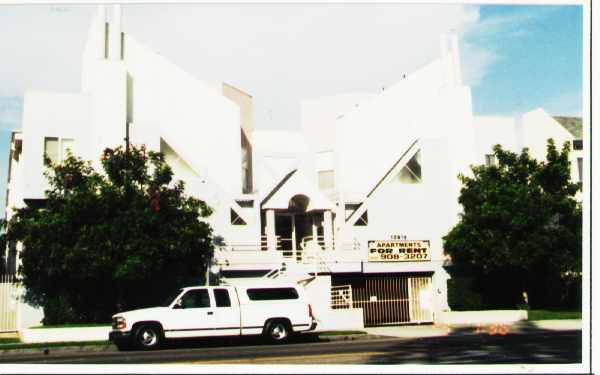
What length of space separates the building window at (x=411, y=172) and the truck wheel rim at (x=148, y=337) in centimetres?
2049

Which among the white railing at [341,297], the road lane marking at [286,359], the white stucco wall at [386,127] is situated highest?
the white stucco wall at [386,127]

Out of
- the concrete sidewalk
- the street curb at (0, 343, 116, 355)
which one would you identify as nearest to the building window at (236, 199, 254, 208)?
the concrete sidewalk

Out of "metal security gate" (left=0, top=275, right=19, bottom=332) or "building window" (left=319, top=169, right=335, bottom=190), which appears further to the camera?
"building window" (left=319, top=169, right=335, bottom=190)

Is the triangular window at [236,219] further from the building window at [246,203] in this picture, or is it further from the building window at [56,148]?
the building window at [56,148]

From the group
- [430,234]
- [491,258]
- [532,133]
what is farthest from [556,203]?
[532,133]

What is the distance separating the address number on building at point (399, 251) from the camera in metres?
32.8

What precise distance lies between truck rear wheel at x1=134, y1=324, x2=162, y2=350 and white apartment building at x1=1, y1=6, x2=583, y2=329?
32.0ft

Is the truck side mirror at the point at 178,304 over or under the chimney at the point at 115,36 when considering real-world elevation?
under

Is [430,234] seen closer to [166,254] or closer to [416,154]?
[416,154]

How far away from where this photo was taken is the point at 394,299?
33.5 metres

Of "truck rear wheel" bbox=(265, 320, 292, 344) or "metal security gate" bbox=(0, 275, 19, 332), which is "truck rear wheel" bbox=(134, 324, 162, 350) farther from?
"metal security gate" bbox=(0, 275, 19, 332)

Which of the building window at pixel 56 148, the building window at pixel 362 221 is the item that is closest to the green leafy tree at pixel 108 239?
the building window at pixel 56 148

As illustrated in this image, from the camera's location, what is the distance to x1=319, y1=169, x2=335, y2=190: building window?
1714 inches
